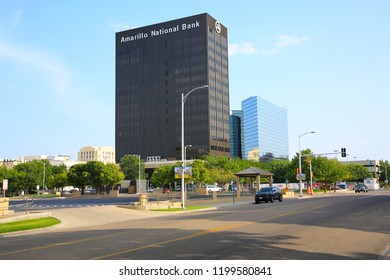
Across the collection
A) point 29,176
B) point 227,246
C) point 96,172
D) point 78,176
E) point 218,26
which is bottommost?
point 227,246

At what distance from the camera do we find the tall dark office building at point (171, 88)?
143 metres

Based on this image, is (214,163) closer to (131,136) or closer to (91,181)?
(91,181)

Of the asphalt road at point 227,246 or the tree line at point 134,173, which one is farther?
the tree line at point 134,173

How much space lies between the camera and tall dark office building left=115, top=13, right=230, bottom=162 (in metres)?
143

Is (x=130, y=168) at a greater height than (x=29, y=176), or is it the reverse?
(x=130, y=168)

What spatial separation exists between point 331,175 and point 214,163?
30.1 meters

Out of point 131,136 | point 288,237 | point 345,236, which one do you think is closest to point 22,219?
point 288,237

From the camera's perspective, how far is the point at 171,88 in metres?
150

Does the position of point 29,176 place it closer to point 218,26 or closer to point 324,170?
point 324,170

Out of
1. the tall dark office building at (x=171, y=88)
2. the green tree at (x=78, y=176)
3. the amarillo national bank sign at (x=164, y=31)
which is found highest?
the amarillo national bank sign at (x=164, y=31)

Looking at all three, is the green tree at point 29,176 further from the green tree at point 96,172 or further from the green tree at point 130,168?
the green tree at point 96,172

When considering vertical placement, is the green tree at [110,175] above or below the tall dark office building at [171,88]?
below

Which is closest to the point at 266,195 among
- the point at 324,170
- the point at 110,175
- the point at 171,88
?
the point at 110,175

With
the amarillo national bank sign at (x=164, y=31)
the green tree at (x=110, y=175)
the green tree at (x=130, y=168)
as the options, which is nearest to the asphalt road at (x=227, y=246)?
the green tree at (x=110, y=175)
